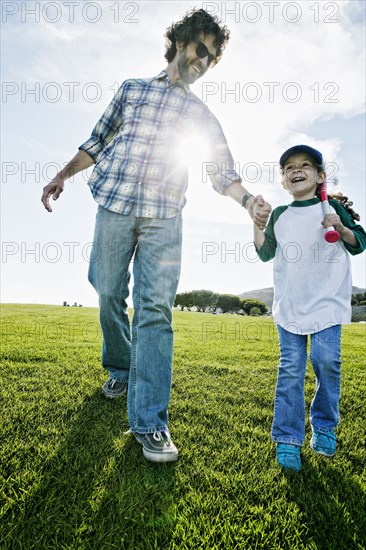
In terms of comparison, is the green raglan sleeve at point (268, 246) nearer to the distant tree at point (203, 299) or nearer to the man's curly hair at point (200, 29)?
the man's curly hair at point (200, 29)

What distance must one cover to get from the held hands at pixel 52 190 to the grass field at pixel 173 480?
5.37 feet

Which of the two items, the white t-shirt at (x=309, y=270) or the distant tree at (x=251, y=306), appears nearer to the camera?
the white t-shirt at (x=309, y=270)

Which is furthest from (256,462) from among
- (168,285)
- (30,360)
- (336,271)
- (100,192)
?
(30,360)

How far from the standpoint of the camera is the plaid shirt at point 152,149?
2875 mm

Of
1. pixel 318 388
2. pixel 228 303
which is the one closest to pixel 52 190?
pixel 318 388

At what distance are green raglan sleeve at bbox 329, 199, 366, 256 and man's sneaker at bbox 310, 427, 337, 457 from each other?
4.39 feet

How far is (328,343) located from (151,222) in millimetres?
1524

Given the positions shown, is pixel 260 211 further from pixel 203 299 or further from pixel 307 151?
pixel 203 299

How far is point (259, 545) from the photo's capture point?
1678 millimetres

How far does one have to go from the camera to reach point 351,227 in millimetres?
3000

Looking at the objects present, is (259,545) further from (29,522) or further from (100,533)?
(29,522)

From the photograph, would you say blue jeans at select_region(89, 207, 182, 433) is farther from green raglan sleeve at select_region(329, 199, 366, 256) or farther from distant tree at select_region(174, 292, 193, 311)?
distant tree at select_region(174, 292, 193, 311)

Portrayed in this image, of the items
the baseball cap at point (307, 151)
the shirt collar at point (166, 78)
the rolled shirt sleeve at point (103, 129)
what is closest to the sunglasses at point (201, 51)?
the shirt collar at point (166, 78)

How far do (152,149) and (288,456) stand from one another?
7.69 feet
